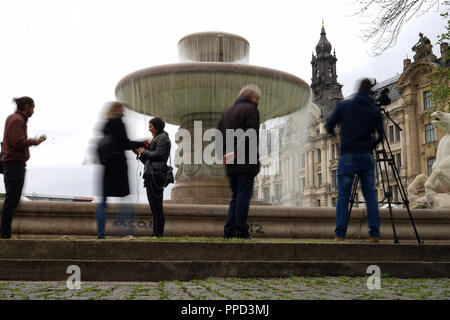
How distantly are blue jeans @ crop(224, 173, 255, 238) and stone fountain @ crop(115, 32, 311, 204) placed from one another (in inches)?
182

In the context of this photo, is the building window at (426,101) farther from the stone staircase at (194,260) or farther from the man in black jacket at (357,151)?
the stone staircase at (194,260)

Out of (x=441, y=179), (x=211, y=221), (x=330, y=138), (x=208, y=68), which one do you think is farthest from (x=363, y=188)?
(x=330, y=138)

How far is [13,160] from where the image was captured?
19.0 feet

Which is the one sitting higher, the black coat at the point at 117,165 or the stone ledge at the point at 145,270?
the black coat at the point at 117,165

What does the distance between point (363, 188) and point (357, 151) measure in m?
0.44

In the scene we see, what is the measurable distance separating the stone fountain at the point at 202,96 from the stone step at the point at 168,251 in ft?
18.9

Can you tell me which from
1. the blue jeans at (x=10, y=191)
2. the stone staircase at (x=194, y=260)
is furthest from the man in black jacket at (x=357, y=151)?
the blue jeans at (x=10, y=191)

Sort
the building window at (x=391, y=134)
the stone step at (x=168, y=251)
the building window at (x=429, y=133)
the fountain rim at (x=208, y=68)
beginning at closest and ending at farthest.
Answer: the stone step at (x=168, y=251)
the fountain rim at (x=208, y=68)
the building window at (x=429, y=133)
the building window at (x=391, y=134)

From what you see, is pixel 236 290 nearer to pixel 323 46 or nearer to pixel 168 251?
pixel 168 251

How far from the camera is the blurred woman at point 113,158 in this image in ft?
20.7

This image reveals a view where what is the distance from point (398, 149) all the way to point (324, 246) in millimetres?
48736

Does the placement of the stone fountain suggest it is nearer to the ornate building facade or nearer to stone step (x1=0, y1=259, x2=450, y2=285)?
the ornate building facade
